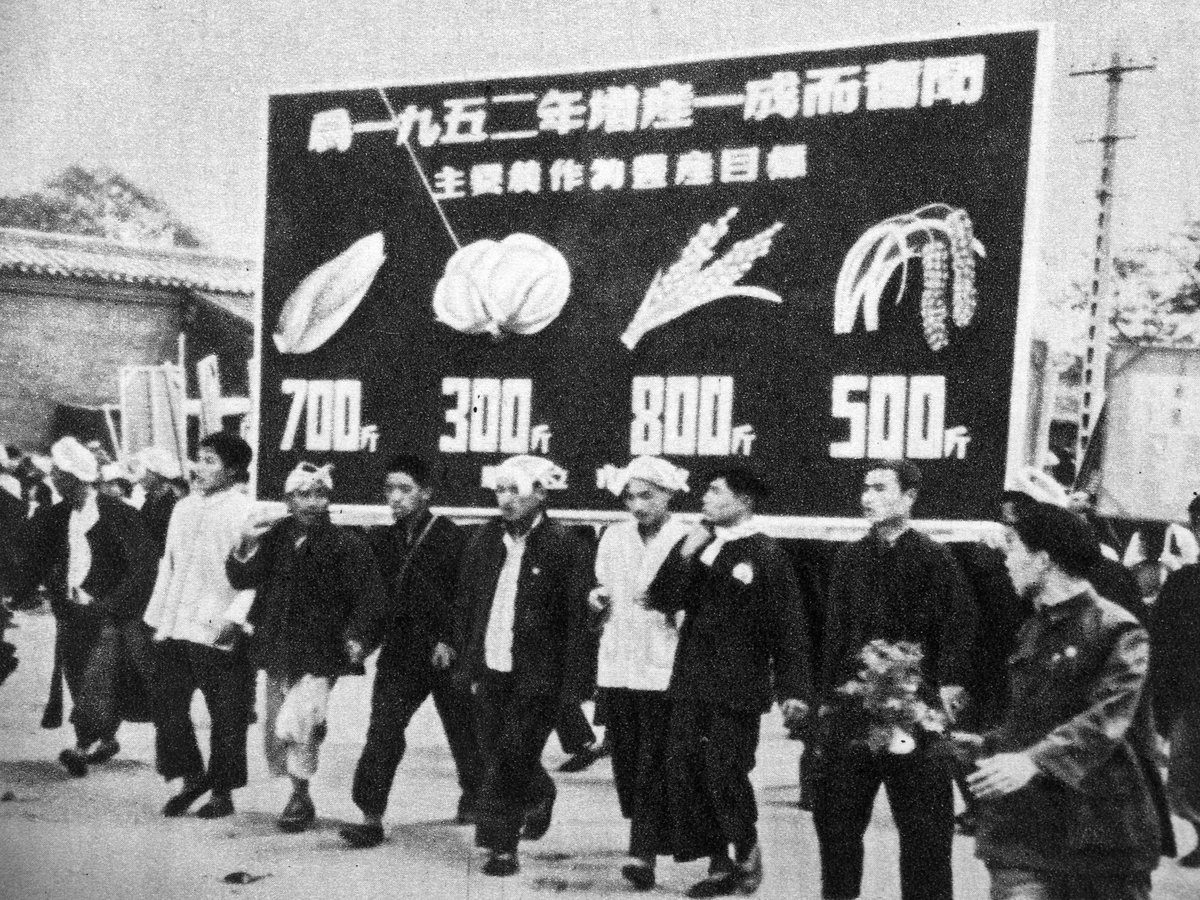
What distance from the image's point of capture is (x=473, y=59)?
6.21 meters

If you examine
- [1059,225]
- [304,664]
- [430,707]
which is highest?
[1059,225]

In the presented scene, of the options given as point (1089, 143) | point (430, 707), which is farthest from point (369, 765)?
point (1089, 143)

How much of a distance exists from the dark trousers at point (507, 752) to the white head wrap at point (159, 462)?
6.92ft

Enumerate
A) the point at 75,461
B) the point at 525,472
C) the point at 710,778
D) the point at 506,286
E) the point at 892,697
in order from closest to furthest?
the point at 892,697 → the point at 710,778 → the point at 525,472 → the point at 506,286 → the point at 75,461

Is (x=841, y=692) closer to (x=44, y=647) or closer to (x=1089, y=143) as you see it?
(x=1089, y=143)

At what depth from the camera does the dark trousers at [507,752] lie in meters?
5.17

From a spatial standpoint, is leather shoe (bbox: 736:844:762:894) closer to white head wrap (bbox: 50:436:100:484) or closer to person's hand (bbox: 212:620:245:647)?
person's hand (bbox: 212:620:245:647)

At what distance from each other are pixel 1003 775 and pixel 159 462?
442 cm

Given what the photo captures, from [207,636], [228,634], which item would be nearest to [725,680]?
[228,634]

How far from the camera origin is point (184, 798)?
5.91 m

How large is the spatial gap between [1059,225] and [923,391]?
711mm

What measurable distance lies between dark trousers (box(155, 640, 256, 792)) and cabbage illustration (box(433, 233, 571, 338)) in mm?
1596

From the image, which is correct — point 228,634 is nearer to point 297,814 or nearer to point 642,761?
point 297,814

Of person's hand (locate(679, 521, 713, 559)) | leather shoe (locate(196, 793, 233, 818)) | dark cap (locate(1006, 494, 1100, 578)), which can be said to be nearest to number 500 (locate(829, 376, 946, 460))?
person's hand (locate(679, 521, 713, 559))
